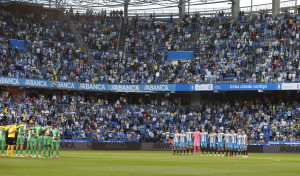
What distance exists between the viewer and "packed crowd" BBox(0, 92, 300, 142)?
5675 cm

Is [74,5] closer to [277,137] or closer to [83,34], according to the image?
[83,34]

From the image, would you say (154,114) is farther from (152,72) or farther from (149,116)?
(152,72)

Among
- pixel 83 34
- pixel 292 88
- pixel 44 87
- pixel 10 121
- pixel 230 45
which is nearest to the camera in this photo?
pixel 10 121

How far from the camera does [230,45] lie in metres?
66.0

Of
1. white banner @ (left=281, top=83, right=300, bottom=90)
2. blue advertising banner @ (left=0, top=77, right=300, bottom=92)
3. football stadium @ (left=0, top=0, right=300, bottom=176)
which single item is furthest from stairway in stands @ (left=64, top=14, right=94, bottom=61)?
white banner @ (left=281, top=83, right=300, bottom=90)

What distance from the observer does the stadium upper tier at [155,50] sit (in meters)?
61.3

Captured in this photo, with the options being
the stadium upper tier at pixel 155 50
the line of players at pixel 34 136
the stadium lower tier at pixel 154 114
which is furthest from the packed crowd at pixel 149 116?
the line of players at pixel 34 136

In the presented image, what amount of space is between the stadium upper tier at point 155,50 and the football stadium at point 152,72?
13 cm

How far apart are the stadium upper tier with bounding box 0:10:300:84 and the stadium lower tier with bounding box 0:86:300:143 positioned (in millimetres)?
3044

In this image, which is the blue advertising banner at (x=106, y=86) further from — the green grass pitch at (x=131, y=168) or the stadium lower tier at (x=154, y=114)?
the green grass pitch at (x=131, y=168)

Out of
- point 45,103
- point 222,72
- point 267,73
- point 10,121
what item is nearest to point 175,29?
point 222,72

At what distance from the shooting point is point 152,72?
67.0 meters

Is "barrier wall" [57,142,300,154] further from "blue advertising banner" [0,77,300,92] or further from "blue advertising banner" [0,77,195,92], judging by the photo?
"blue advertising banner" [0,77,195,92]

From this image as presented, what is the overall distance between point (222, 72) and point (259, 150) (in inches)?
460
